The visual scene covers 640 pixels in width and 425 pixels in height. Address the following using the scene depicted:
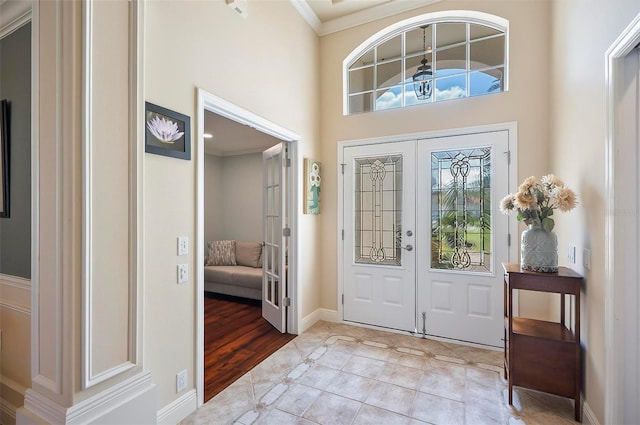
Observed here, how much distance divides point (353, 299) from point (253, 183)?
3.44 meters

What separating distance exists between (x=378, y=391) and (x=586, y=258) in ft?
5.60

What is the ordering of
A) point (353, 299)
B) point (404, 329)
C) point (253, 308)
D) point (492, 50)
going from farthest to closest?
point (253, 308) → point (353, 299) → point (404, 329) → point (492, 50)

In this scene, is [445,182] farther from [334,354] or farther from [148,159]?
[148,159]

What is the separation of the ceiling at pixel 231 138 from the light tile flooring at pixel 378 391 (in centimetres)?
299

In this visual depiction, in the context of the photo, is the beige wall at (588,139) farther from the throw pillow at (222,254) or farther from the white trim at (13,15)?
the throw pillow at (222,254)

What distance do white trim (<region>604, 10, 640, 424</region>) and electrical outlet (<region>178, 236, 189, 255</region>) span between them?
2523mm

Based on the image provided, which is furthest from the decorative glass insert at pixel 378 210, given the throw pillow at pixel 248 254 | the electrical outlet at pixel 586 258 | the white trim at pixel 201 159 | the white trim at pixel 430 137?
the throw pillow at pixel 248 254

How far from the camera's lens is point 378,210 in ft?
11.4

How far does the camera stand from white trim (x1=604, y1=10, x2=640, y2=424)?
1.59 meters

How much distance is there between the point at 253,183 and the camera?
6031 millimetres

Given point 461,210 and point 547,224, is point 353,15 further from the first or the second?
point 547,224

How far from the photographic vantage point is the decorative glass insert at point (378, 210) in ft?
11.1

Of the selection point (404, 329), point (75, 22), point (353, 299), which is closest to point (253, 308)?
point (353, 299)

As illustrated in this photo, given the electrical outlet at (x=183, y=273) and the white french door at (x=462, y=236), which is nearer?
the electrical outlet at (x=183, y=273)
